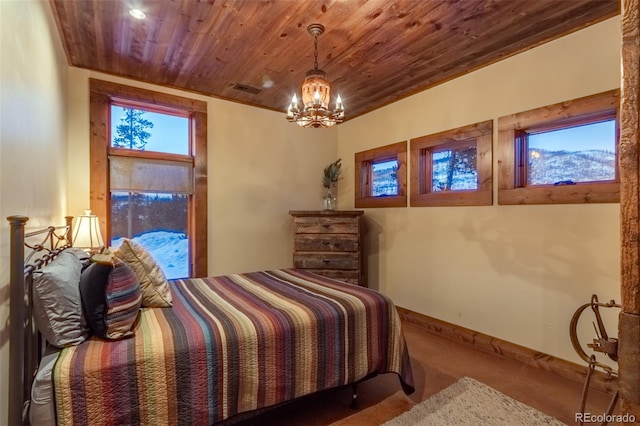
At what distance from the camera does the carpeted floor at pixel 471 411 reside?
1801 mm

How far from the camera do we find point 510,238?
266cm

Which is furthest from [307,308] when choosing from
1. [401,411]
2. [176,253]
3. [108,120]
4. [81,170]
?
[108,120]

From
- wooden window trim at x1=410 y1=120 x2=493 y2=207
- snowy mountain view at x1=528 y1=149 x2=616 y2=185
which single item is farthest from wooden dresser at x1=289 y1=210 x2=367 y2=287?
snowy mountain view at x1=528 y1=149 x2=616 y2=185

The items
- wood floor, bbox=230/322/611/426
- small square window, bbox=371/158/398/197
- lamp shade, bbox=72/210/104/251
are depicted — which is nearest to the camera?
wood floor, bbox=230/322/611/426

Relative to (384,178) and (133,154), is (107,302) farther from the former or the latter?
(384,178)

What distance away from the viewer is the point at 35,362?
4.58ft

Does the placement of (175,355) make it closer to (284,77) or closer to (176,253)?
(176,253)

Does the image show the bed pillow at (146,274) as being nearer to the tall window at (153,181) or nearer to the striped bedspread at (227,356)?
the striped bedspread at (227,356)

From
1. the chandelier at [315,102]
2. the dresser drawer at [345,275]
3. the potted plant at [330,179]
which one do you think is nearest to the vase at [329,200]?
the potted plant at [330,179]

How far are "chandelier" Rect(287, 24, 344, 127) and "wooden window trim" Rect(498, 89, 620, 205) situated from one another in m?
1.55

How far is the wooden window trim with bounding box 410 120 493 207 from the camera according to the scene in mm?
2824

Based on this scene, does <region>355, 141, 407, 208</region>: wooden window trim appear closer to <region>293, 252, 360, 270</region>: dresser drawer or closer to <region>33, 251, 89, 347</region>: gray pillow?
<region>293, 252, 360, 270</region>: dresser drawer

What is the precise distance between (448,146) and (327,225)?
1599mm

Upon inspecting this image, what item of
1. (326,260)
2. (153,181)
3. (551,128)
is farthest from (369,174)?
(153,181)
